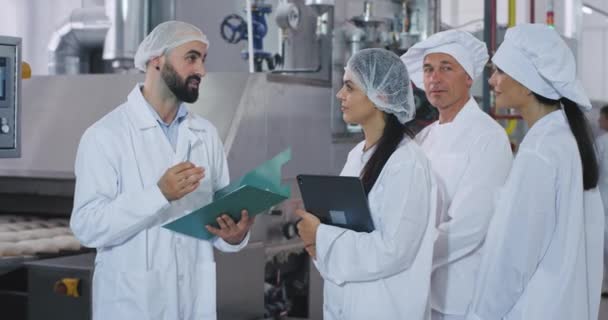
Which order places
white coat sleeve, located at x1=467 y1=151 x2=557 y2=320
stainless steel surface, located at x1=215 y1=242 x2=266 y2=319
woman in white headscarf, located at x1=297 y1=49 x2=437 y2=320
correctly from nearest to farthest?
white coat sleeve, located at x1=467 y1=151 x2=557 y2=320 → woman in white headscarf, located at x1=297 y1=49 x2=437 y2=320 → stainless steel surface, located at x1=215 y1=242 x2=266 y2=319

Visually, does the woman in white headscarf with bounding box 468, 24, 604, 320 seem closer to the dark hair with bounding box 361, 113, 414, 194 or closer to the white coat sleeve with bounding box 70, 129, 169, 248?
the dark hair with bounding box 361, 113, 414, 194

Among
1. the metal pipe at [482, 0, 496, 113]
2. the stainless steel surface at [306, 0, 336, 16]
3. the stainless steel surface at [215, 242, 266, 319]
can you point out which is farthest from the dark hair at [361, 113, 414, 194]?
the metal pipe at [482, 0, 496, 113]

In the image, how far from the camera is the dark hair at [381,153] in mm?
1953

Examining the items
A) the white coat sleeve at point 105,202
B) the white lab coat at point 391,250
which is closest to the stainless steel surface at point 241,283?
the white coat sleeve at point 105,202

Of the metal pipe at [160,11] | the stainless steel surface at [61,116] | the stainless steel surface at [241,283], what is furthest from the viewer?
the metal pipe at [160,11]

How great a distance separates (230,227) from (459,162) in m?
0.66

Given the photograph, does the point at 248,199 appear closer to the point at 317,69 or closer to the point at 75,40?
the point at 317,69

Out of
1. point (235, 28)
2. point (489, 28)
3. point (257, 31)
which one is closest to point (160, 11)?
point (235, 28)

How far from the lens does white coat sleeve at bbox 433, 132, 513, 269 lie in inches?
87.9

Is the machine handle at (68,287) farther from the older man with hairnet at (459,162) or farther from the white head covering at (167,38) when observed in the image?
the older man with hairnet at (459,162)

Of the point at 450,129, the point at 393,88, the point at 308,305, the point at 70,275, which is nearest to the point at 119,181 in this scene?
the point at 70,275

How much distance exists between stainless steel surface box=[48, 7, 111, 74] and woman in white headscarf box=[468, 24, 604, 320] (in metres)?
2.98

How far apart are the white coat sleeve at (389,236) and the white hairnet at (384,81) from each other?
0.17m

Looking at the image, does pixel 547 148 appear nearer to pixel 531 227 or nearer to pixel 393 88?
pixel 531 227
